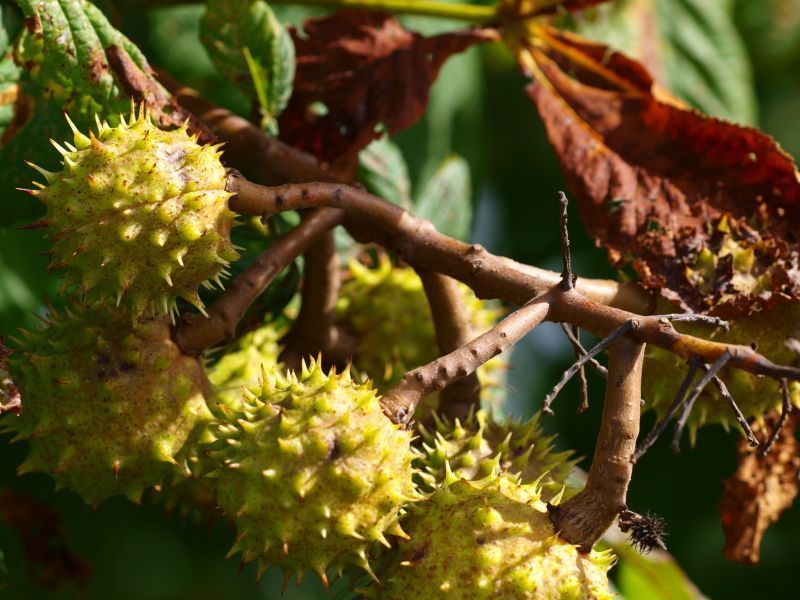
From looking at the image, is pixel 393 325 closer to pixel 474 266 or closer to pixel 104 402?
pixel 474 266

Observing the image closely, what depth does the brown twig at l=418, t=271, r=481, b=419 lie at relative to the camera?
184 centimetres

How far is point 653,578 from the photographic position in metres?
2.51

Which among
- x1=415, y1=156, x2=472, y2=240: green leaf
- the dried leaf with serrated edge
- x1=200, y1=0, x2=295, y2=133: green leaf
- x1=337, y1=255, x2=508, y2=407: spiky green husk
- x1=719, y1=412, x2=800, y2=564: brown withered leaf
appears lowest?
x1=719, y1=412, x2=800, y2=564: brown withered leaf

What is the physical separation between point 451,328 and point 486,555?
0.51 metres

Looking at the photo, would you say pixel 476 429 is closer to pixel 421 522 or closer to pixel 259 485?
pixel 421 522

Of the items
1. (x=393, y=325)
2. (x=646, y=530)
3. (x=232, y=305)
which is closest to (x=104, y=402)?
(x=232, y=305)

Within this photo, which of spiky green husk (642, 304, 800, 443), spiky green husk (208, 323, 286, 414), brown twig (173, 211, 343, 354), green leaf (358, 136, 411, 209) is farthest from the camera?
green leaf (358, 136, 411, 209)

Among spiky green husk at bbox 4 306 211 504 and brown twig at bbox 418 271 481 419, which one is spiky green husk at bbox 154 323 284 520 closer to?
spiky green husk at bbox 4 306 211 504

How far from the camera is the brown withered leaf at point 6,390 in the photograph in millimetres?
1535

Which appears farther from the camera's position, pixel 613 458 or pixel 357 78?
pixel 357 78

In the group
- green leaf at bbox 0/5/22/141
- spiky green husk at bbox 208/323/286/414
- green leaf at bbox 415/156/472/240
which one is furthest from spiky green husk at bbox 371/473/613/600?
green leaf at bbox 415/156/472/240

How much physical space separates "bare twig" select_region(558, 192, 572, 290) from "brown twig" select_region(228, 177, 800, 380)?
2 centimetres

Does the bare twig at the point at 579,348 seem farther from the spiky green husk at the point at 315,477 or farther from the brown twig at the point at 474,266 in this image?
the spiky green husk at the point at 315,477

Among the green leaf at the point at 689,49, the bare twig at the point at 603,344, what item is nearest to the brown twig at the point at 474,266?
the bare twig at the point at 603,344
